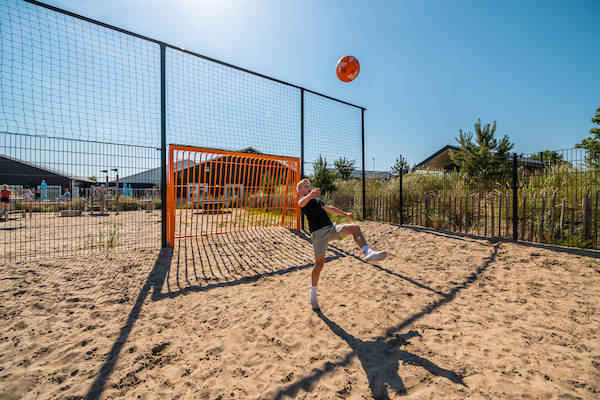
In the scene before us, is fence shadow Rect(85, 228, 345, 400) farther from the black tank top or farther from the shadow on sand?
the black tank top

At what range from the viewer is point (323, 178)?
12977mm

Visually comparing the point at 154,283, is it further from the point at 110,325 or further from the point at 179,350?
the point at 179,350

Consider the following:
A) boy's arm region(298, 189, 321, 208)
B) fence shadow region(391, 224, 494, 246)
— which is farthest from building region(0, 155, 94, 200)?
fence shadow region(391, 224, 494, 246)

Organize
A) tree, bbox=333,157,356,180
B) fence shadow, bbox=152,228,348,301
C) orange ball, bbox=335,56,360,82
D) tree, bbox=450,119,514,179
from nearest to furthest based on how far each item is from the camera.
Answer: fence shadow, bbox=152,228,348,301
orange ball, bbox=335,56,360,82
tree, bbox=450,119,514,179
tree, bbox=333,157,356,180

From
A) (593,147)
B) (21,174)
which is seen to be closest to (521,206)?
(21,174)

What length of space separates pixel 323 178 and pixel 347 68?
6.78 m

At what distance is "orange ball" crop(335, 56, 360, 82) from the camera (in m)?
6.54

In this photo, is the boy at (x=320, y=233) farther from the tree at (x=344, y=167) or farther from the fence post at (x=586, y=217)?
the tree at (x=344, y=167)

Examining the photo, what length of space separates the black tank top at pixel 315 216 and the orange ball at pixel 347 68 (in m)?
4.53

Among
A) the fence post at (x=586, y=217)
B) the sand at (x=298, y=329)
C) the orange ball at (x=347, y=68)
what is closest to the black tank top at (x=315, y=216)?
the sand at (x=298, y=329)

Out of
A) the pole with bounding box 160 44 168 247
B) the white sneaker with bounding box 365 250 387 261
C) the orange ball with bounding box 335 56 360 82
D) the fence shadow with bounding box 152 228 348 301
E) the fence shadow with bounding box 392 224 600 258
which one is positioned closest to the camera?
the white sneaker with bounding box 365 250 387 261

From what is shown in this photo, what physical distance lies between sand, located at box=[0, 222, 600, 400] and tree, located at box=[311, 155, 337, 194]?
810 centimetres

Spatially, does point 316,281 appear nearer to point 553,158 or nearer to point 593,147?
point 553,158

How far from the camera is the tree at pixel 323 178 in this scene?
42.4 feet
